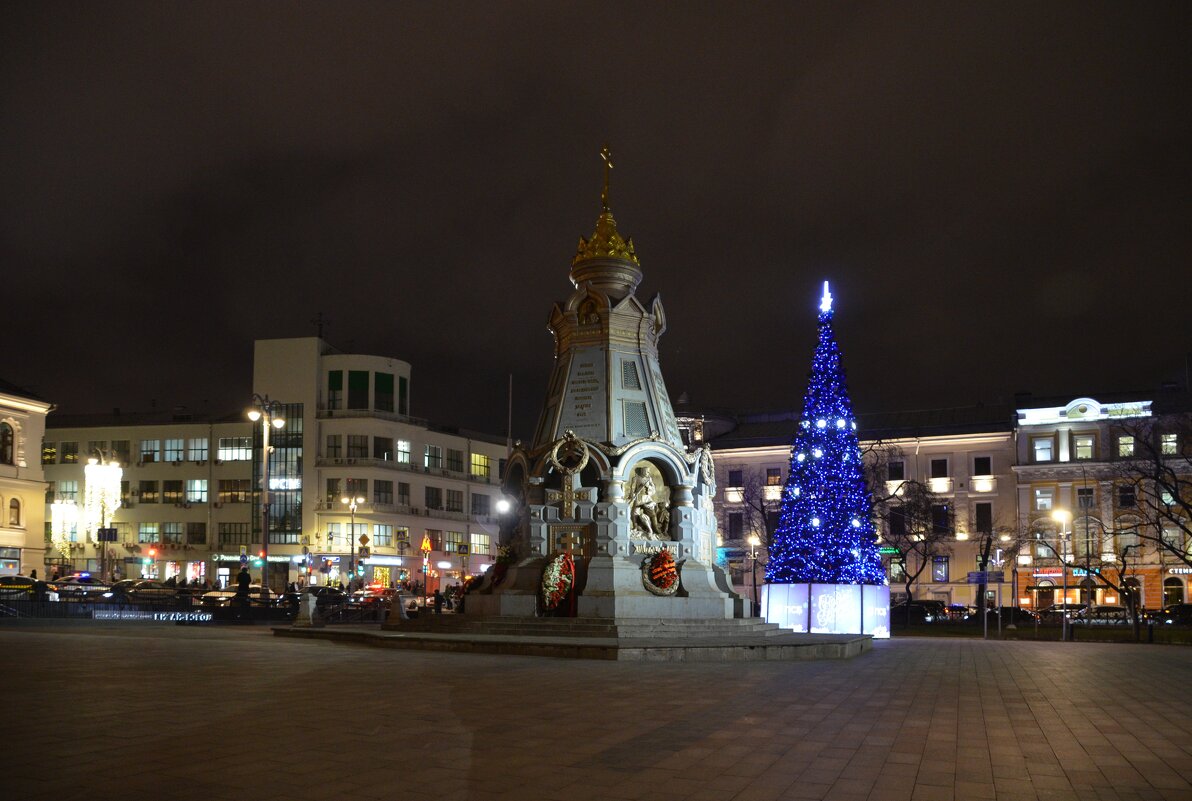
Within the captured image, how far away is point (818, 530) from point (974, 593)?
41.4 meters

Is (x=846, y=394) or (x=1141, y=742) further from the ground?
(x=846, y=394)

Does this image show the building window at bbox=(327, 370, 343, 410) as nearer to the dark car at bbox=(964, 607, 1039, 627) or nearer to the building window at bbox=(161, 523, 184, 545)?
the building window at bbox=(161, 523, 184, 545)

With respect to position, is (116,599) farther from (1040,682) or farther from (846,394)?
(1040,682)

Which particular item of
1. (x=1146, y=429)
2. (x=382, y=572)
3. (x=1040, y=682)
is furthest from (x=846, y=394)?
(x=382, y=572)

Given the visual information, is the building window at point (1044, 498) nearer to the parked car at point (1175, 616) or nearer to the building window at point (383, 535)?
the parked car at point (1175, 616)

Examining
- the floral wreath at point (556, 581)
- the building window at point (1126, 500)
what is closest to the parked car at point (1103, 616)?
the building window at point (1126, 500)

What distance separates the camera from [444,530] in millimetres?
77500

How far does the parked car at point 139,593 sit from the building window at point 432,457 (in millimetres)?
31606

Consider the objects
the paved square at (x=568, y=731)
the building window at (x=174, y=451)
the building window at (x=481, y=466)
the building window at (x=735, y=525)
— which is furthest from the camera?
the building window at (x=481, y=466)

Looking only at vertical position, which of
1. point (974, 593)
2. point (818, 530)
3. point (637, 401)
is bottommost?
point (974, 593)

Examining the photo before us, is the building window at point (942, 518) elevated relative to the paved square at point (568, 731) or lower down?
elevated

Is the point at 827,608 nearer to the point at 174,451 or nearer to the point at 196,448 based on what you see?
the point at 196,448

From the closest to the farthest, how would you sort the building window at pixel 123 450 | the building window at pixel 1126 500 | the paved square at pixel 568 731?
the paved square at pixel 568 731 < the building window at pixel 1126 500 < the building window at pixel 123 450

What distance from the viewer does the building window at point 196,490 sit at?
73.6 m
